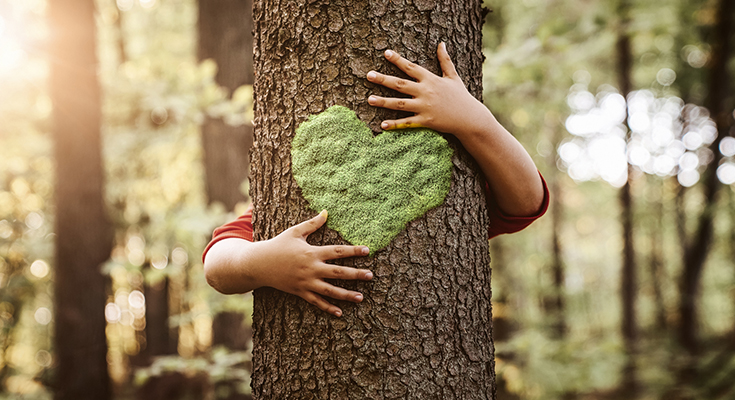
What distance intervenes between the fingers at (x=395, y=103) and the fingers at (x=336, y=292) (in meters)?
0.56

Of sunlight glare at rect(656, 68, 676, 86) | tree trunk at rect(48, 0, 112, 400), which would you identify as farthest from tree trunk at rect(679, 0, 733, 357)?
tree trunk at rect(48, 0, 112, 400)

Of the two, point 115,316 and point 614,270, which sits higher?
point 115,316

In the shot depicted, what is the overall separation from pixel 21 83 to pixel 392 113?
6135 millimetres

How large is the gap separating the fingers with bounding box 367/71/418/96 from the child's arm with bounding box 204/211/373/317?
1.43ft

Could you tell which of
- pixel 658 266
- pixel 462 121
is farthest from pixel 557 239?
pixel 462 121

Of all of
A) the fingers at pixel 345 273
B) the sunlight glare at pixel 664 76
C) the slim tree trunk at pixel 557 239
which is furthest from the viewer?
the slim tree trunk at pixel 557 239

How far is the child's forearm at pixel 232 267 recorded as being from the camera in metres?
1.30

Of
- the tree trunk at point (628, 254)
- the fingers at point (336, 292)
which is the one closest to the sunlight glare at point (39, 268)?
the fingers at point (336, 292)

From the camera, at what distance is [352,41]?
1.26 meters

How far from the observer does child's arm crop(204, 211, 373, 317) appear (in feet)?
3.92

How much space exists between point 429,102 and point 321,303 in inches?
27.2

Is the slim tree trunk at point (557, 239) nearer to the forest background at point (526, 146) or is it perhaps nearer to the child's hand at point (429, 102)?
the forest background at point (526, 146)

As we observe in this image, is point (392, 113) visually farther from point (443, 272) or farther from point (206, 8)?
point (206, 8)

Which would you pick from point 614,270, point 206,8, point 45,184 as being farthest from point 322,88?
point 614,270
